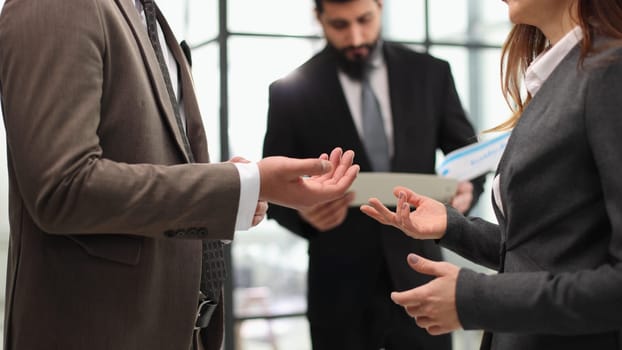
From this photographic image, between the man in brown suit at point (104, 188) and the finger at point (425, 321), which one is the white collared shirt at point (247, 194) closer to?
the man in brown suit at point (104, 188)

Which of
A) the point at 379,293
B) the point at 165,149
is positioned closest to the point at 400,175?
the point at 379,293

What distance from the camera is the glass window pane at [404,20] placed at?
4582mm

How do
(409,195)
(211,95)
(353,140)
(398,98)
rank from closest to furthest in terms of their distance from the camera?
(409,195), (353,140), (398,98), (211,95)

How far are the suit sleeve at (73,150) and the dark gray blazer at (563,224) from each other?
0.49 m

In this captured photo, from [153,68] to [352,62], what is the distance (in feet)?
7.53

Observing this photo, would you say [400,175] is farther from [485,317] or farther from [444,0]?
[485,317]

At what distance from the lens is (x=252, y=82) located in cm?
423

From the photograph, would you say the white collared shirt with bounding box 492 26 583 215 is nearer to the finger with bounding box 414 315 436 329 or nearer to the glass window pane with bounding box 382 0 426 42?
the finger with bounding box 414 315 436 329

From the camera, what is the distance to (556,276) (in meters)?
1.20

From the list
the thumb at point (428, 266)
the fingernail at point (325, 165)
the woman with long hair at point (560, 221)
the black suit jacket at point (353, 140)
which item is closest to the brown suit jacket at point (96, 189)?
the fingernail at point (325, 165)

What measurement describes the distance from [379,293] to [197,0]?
199cm

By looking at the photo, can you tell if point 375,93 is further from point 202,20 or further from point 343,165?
point 343,165

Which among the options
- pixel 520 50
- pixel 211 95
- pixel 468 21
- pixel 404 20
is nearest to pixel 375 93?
pixel 211 95

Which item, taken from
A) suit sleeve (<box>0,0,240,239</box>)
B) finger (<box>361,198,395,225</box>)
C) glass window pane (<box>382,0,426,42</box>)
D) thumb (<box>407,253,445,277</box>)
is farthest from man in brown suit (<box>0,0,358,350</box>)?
glass window pane (<box>382,0,426,42</box>)
